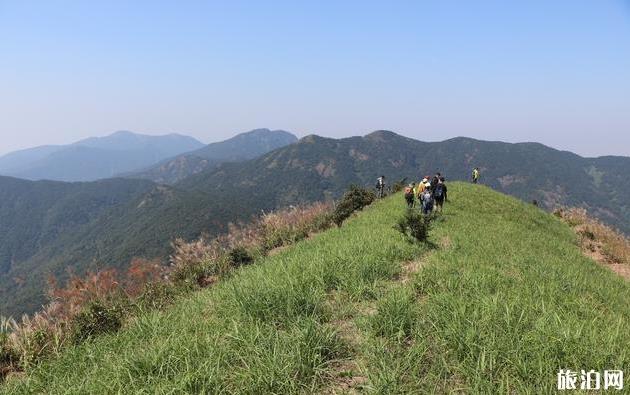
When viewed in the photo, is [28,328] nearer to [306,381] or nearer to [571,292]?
[306,381]

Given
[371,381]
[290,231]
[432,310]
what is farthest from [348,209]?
[371,381]

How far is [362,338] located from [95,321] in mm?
6123

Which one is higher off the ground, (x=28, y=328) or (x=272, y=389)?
(x=272, y=389)

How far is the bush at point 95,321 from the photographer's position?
839 cm

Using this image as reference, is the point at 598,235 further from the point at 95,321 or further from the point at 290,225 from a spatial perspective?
the point at 95,321

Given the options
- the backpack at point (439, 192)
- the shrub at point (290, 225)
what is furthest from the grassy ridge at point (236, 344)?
the backpack at point (439, 192)

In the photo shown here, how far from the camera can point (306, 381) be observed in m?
4.57

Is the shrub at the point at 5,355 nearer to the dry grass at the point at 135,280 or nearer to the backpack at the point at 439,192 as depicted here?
the dry grass at the point at 135,280

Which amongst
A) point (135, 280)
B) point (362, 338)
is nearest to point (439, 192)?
point (135, 280)

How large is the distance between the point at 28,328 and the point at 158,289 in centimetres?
321

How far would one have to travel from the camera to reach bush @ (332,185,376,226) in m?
20.8

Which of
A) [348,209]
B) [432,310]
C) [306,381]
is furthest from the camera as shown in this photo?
[348,209]

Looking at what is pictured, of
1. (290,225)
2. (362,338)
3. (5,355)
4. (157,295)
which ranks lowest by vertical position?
(5,355)

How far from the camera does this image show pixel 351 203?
2403 cm
